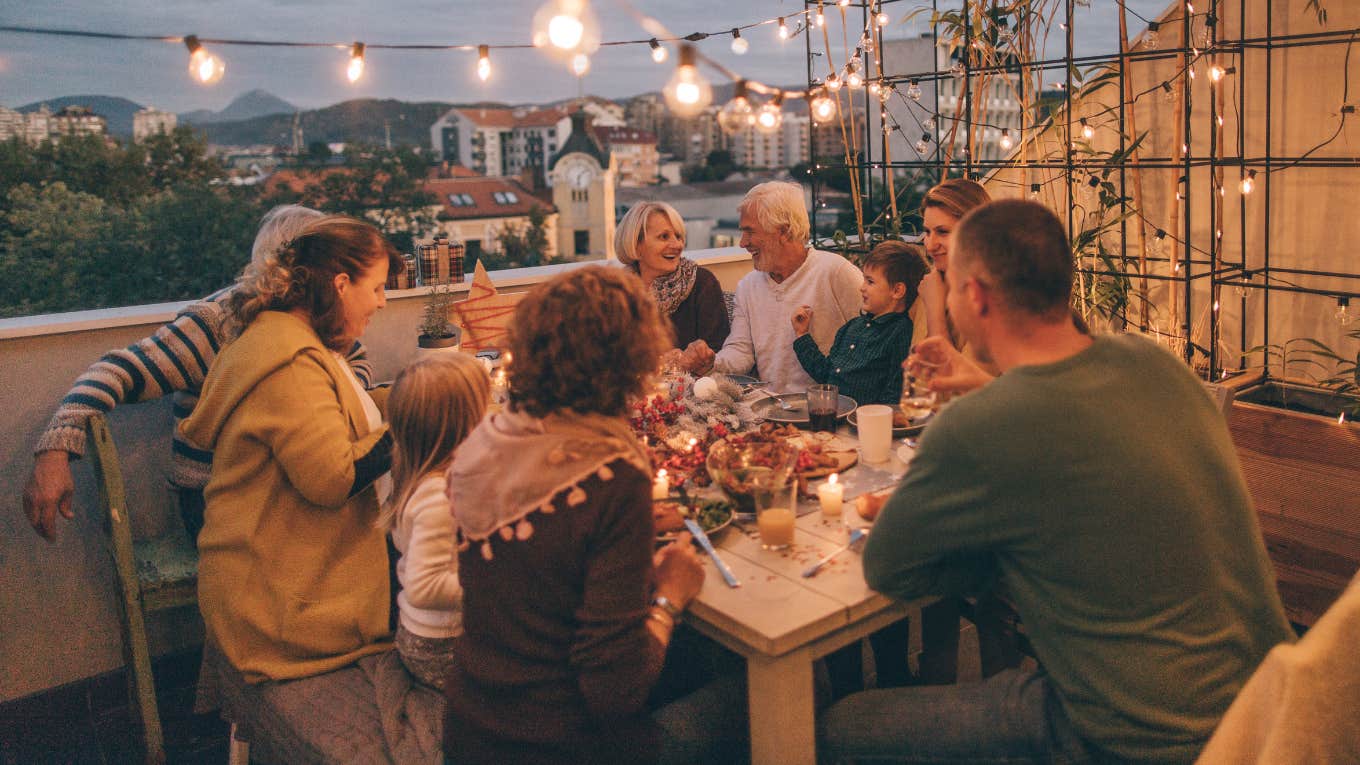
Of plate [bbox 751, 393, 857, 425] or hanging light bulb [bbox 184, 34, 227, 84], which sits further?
hanging light bulb [bbox 184, 34, 227, 84]

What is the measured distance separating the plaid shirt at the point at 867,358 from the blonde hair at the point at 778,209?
1.57ft

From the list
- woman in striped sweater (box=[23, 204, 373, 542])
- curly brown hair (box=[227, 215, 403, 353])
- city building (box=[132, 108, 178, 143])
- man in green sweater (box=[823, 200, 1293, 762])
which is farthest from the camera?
city building (box=[132, 108, 178, 143])

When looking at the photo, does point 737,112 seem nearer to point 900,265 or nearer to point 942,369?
point 900,265

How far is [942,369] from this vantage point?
1723 mm

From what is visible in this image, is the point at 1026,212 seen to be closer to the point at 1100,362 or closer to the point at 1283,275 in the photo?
the point at 1100,362

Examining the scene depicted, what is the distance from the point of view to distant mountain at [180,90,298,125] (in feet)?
113

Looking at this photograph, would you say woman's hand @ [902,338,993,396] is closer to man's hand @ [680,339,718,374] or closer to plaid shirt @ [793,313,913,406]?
plaid shirt @ [793,313,913,406]

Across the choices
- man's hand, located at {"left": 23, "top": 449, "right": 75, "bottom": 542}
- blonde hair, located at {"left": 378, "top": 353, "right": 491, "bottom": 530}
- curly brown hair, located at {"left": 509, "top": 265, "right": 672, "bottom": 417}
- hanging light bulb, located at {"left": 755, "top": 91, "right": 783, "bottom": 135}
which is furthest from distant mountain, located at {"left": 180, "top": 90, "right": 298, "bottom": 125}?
curly brown hair, located at {"left": 509, "top": 265, "right": 672, "bottom": 417}

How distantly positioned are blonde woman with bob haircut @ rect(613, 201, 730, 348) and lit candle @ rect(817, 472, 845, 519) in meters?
1.63

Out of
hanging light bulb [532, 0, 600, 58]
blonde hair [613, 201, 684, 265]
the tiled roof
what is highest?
the tiled roof

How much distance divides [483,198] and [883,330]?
4957 cm

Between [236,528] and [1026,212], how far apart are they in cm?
145

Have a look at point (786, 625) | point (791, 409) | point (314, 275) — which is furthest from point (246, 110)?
point (786, 625)

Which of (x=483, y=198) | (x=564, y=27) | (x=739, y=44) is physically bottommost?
(x=564, y=27)
